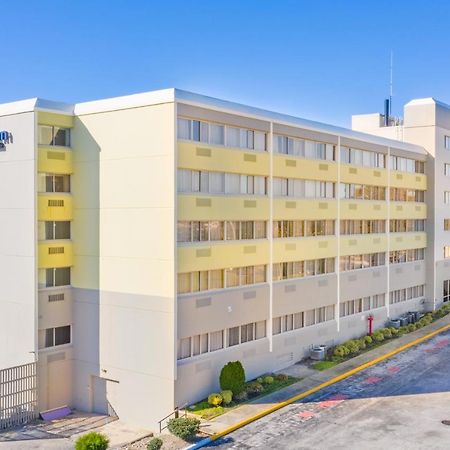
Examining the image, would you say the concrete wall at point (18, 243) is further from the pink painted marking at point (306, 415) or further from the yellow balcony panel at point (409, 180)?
the yellow balcony panel at point (409, 180)

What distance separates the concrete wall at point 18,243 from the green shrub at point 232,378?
9.45 metres

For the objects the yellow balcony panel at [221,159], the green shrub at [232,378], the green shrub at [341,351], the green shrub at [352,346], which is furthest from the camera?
the green shrub at [352,346]

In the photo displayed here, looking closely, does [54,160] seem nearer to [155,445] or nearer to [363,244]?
[155,445]

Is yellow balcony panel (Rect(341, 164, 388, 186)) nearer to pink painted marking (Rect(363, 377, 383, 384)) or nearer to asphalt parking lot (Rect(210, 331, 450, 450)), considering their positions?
asphalt parking lot (Rect(210, 331, 450, 450))

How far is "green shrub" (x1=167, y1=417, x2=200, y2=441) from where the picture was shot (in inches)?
960

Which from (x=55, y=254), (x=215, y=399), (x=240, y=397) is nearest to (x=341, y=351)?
(x=240, y=397)

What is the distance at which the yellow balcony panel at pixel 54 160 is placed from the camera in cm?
2988

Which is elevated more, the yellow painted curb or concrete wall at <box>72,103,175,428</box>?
concrete wall at <box>72,103,175,428</box>

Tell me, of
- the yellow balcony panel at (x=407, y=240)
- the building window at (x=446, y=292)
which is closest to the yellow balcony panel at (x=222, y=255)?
the yellow balcony panel at (x=407, y=240)

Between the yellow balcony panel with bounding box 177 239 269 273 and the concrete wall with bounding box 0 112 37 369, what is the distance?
7773 millimetres

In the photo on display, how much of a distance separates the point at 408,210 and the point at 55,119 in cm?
2869

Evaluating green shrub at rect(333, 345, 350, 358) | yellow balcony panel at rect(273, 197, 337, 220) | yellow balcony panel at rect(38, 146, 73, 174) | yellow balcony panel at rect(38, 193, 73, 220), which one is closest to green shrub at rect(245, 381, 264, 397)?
green shrub at rect(333, 345, 350, 358)

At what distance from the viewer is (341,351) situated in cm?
3647

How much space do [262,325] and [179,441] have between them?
973cm
